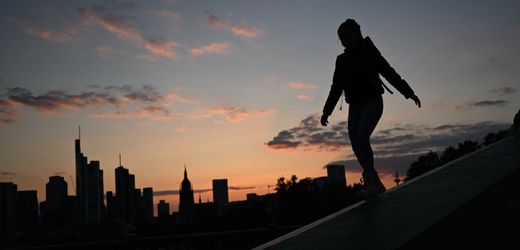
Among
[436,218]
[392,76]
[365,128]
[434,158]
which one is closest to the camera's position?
[436,218]

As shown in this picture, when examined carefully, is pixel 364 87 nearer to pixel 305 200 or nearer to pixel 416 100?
pixel 416 100

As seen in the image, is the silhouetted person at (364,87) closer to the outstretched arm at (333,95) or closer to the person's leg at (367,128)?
the person's leg at (367,128)

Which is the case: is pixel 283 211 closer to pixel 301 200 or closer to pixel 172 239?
pixel 301 200

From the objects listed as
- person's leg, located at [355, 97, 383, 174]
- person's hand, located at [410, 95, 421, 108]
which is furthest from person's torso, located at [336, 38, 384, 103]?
person's hand, located at [410, 95, 421, 108]

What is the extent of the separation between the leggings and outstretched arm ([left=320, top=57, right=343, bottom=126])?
378mm

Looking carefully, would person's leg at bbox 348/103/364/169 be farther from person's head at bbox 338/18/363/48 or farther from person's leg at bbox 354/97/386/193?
person's head at bbox 338/18/363/48

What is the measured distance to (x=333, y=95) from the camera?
18.4ft

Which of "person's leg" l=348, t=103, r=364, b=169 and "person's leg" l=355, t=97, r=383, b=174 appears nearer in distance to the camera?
"person's leg" l=355, t=97, r=383, b=174

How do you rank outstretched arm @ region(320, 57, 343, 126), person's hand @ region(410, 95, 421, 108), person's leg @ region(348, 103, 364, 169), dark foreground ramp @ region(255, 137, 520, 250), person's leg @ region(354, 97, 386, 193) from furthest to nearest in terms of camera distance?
outstretched arm @ region(320, 57, 343, 126) < person's hand @ region(410, 95, 421, 108) < person's leg @ region(348, 103, 364, 169) < person's leg @ region(354, 97, 386, 193) < dark foreground ramp @ region(255, 137, 520, 250)

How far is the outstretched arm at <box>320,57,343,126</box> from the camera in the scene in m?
5.53

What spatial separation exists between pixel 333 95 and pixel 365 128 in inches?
28.1

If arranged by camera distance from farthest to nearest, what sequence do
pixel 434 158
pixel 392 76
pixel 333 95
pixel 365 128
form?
pixel 434 158
pixel 333 95
pixel 392 76
pixel 365 128

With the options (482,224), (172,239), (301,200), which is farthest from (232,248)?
(301,200)

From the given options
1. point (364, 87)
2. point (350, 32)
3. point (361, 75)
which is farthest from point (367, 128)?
point (350, 32)
